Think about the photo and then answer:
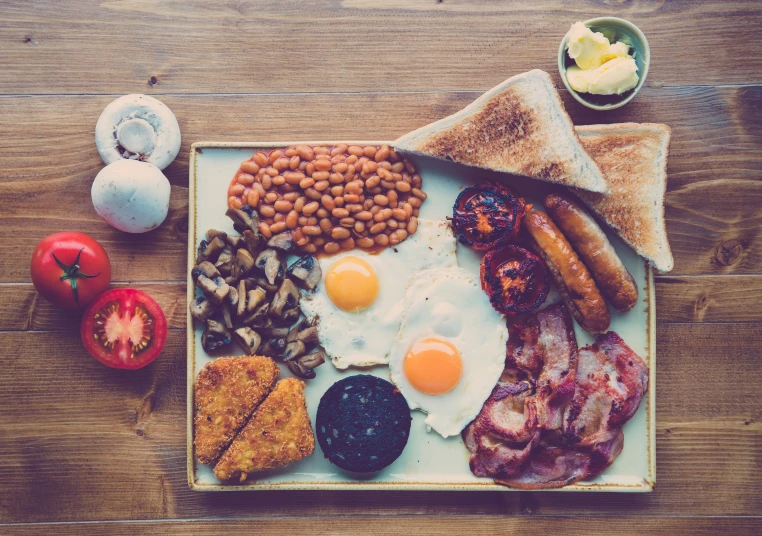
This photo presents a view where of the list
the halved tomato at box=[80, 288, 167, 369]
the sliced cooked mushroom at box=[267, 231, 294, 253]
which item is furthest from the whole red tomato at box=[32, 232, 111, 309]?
the sliced cooked mushroom at box=[267, 231, 294, 253]

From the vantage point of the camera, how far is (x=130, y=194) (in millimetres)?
2369

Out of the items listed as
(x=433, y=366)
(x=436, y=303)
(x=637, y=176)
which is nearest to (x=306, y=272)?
(x=436, y=303)

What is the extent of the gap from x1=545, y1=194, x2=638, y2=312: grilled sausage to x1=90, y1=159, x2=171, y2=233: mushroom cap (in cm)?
171

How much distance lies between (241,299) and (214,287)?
0.13 m

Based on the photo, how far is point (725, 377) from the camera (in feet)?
8.59

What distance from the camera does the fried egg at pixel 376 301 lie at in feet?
8.14

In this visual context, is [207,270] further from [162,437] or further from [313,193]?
[162,437]

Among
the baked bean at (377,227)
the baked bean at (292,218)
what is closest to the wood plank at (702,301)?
the baked bean at (292,218)

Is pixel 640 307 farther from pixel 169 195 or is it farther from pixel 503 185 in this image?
pixel 169 195

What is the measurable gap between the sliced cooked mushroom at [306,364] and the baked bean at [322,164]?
823mm

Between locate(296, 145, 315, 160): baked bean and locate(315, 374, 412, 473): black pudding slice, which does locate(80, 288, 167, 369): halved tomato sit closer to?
locate(315, 374, 412, 473): black pudding slice

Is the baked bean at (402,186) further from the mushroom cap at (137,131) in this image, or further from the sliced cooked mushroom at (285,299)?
the mushroom cap at (137,131)

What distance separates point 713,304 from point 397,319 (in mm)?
1508

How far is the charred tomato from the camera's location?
2.37 meters
